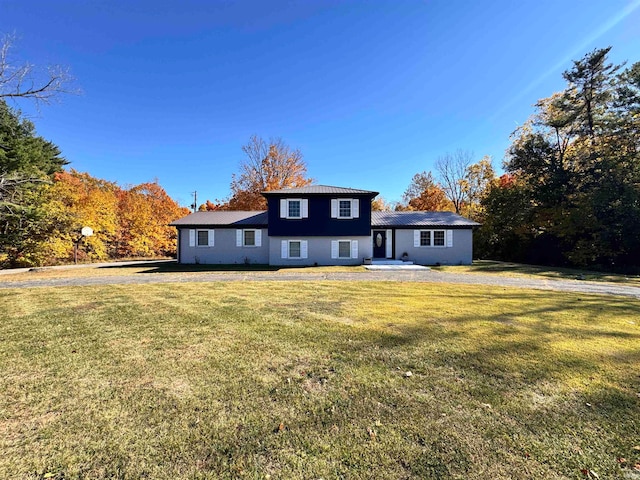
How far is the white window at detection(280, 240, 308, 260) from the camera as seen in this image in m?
18.6

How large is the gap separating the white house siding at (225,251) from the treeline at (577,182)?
18870mm

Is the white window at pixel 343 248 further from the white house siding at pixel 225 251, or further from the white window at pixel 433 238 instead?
the white house siding at pixel 225 251

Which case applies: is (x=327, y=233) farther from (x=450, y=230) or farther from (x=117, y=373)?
(x=117, y=373)

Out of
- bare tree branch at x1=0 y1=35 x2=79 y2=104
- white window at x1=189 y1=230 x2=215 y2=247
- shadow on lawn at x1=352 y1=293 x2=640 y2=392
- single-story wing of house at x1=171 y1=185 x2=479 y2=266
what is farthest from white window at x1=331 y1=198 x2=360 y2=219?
bare tree branch at x1=0 y1=35 x2=79 y2=104

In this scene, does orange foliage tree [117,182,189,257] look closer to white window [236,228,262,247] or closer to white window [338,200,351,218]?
white window [236,228,262,247]

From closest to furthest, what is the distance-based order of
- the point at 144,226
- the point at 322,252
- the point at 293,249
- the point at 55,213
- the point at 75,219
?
the point at 322,252, the point at 293,249, the point at 55,213, the point at 75,219, the point at 144,226

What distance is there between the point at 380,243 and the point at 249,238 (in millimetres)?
8941

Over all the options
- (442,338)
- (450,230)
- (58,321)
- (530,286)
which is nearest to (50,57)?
(58,321)

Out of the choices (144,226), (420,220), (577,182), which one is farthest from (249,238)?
(577,182)

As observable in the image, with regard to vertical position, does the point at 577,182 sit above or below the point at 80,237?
above

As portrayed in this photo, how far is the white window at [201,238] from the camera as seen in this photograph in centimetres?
1975

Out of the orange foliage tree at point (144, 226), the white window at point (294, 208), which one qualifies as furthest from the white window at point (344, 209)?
the orange foliage tree at point (144, 226)

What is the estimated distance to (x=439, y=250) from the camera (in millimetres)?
19391

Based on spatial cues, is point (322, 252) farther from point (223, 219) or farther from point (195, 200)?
point (195, 200)
